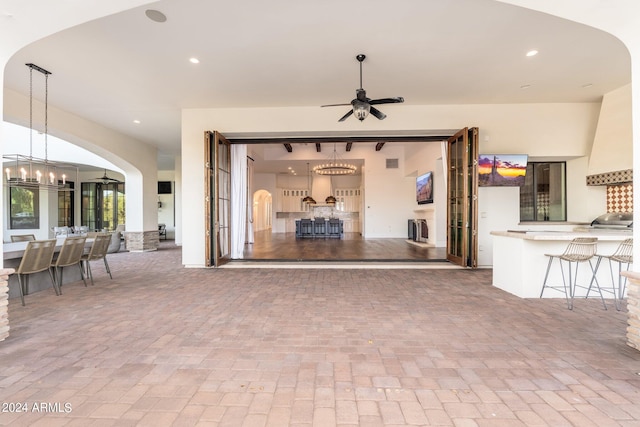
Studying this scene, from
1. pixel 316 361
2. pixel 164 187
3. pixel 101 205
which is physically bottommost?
pixel 316 361

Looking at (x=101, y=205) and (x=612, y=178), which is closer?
(x=612, y=178)

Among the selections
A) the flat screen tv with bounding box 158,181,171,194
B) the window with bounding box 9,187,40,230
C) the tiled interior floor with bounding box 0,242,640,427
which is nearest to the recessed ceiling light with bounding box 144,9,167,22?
the tiled interior floor with bounding box 0,242,640,427

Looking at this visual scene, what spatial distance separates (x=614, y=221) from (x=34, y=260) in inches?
368

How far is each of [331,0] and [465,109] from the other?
13.5 feet

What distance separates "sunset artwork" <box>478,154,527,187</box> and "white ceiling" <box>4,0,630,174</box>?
3.67 ft

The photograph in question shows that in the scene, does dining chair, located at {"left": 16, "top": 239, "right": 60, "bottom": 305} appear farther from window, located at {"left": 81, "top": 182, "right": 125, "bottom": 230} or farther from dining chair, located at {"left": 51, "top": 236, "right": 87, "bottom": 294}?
window, located at {"left": 81, "top": 182, "right": 125, "bottom": 230}

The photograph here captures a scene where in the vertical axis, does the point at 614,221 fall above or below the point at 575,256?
above

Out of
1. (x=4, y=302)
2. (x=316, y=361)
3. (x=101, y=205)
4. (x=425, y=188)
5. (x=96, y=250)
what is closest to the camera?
(x=316, y=361)

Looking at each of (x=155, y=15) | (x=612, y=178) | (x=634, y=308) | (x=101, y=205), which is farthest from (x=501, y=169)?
(x=101, y=205)

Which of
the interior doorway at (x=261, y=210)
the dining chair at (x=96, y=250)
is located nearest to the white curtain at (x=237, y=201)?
the dining chair at (x=96, y=250)

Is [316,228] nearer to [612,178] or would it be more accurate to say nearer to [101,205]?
[612,178]

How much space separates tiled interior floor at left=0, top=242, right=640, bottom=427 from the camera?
5.50 feet

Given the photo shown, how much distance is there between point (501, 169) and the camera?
594cm

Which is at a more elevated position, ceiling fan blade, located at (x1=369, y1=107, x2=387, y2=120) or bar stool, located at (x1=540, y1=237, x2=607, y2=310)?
ceiling fan blade, located at (x1=369, y1=107, x2=387, y2=120)
